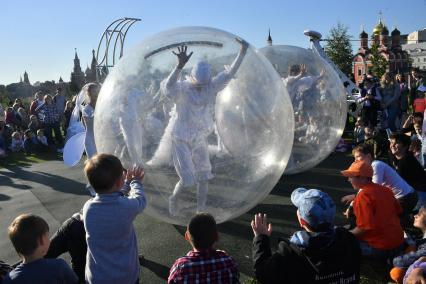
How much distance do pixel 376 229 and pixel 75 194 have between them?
16.6 ft

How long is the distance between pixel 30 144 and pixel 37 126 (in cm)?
120

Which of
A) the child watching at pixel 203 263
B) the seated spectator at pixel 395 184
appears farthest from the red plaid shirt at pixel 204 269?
the seated spectator at pixel 395 184

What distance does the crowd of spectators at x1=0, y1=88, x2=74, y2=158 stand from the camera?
39.8 feet

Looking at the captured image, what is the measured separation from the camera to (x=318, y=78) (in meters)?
6.66

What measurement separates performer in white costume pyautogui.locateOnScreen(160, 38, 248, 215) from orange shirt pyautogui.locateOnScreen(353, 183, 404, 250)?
55.2 inches

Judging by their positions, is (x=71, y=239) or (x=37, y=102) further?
(x=37, y=102)

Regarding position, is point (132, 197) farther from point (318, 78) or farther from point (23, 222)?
point (318, 78)

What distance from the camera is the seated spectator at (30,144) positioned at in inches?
A: 474

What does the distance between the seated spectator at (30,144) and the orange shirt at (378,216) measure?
10.7 metres

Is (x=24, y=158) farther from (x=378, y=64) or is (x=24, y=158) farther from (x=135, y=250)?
(x=378, y=64)

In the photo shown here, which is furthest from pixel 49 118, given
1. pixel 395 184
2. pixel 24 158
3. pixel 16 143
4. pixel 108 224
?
pixel 108 224

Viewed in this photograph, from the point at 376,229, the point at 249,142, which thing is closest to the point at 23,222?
the point at 249,142

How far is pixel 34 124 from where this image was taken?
13.0 metres

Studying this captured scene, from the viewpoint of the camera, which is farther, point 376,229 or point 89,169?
point 376,229
